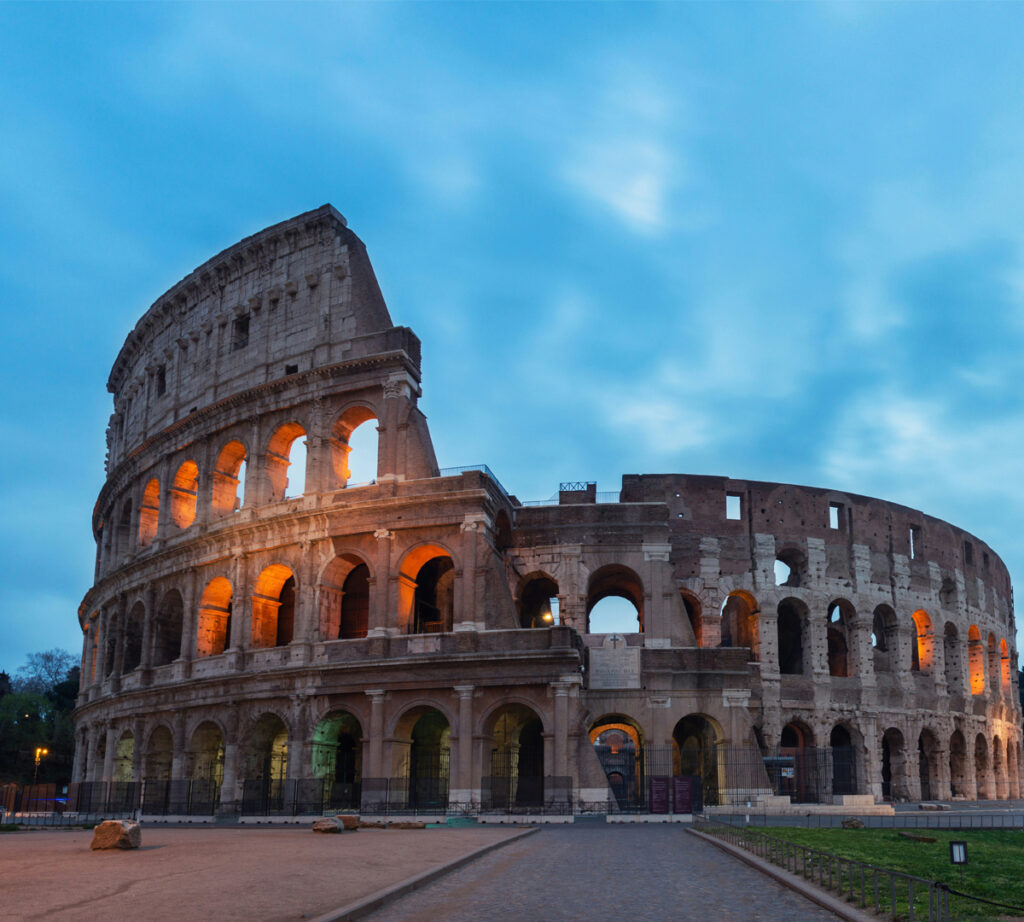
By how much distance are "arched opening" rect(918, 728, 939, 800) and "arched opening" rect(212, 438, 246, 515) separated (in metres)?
28.3

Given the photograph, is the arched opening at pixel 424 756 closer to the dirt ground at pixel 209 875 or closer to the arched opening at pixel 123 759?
the dirt ground at pixel 209 875

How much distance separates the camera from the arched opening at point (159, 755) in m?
34.1

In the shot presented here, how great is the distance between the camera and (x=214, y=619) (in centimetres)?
3434

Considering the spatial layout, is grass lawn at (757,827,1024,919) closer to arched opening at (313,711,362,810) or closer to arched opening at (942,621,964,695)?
arched opening at (313,711,362,810)

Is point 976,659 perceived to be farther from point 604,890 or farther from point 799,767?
point 604,890

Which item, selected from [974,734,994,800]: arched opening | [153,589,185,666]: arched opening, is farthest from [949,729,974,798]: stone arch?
[153,589,185,666]: arched opening

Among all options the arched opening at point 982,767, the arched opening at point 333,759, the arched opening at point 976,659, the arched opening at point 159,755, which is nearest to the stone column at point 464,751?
the arched opening at point 333,759

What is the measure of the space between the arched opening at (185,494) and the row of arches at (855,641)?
67.2 ft

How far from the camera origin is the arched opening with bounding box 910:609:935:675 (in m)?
41.2

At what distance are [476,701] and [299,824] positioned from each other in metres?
5.61

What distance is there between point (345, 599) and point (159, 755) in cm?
841

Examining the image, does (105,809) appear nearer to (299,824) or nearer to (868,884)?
(299,824)

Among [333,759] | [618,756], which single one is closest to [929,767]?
[618,756]

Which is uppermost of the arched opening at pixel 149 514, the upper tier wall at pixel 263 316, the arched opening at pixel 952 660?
the upper tier wall at pixel 263 316
